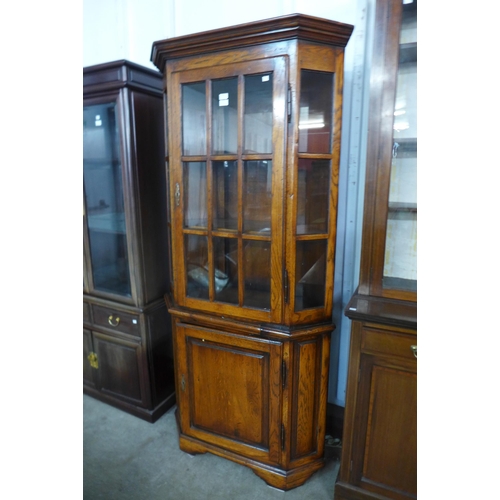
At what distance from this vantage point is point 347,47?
139cm

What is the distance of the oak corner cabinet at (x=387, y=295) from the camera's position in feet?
3.38

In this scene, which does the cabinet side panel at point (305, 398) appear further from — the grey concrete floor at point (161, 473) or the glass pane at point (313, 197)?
the glass pane at point (313, 197)

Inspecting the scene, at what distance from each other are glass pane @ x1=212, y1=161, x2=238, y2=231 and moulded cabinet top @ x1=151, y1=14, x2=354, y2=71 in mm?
385

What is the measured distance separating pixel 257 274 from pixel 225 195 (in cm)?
33

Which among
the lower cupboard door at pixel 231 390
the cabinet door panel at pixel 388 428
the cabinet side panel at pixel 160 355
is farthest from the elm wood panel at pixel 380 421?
the cabinet side panel at pixel 160 355

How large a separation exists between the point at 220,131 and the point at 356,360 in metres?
0.94

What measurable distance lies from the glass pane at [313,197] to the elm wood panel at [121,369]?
1.05 meters

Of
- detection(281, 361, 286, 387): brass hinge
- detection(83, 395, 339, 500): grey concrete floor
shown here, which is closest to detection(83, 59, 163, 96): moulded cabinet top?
detection(281, 361, 286, 387): brass hinge

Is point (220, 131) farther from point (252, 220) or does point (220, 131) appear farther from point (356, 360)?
point (356, 360)

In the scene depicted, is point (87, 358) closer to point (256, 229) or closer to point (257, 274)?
point (257, 274)

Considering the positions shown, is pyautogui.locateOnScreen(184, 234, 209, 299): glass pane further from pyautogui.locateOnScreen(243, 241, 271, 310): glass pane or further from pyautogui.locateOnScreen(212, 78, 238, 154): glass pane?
pyautogui.locateOnScreen(212, 78, 238, 154): glass pane

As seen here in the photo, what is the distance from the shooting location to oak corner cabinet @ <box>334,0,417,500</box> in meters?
1.03
